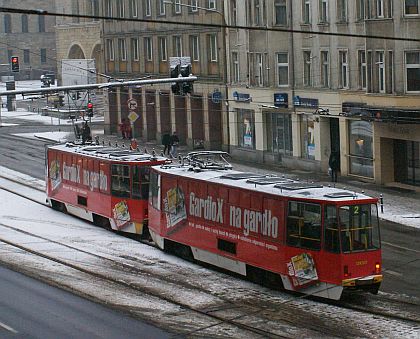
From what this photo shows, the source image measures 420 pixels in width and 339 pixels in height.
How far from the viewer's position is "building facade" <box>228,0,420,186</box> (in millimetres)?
47344

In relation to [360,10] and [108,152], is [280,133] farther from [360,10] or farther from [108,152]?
[108,152]

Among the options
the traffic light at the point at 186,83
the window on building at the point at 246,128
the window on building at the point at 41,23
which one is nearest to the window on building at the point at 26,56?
the window on building at the point at 41,23

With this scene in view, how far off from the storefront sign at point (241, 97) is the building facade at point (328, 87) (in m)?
0.06

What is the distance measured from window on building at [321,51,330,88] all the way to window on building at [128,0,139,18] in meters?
24.6

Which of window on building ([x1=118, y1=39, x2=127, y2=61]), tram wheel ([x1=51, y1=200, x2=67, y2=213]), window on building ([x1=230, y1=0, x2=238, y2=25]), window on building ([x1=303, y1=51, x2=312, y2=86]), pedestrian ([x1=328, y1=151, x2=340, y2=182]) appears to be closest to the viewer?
tram wheel ([x1=51, y1=200, x2=67, y2=213])

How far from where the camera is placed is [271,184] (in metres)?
29.8

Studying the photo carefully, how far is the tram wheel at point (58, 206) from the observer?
46003 millimetres

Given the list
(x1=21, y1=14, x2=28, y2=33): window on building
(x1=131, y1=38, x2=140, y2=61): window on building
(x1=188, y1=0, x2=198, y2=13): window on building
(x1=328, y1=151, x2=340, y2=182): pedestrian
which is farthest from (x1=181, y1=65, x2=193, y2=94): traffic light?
(x1=21, y1=14, x2=28, y2=33): window on building

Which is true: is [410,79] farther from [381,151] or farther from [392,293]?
[392,293]

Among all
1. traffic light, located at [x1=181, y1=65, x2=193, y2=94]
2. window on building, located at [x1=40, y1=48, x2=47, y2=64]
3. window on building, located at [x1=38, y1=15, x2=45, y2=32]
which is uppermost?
window on building, located at [x1=38, y1=15, x2=45, y2=32]

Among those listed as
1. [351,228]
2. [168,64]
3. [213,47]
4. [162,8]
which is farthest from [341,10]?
[351,228]

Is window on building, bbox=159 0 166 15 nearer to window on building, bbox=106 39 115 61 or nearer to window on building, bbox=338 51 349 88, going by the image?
window on building, bbox=106 39 115 61

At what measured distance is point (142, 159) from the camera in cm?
3919

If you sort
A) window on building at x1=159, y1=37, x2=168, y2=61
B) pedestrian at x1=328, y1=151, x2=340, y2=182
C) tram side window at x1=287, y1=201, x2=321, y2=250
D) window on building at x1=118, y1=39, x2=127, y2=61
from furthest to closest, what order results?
window on building at x1=118, y1=39, x2=127, y2=61 < window on building at x1=159, y1=37, x2=168, y2=61 < pedestrian at x1=328, y1=151, x2=340, y2=182 < tram side window at x1=287, y1=201, x2=321, y2=250
